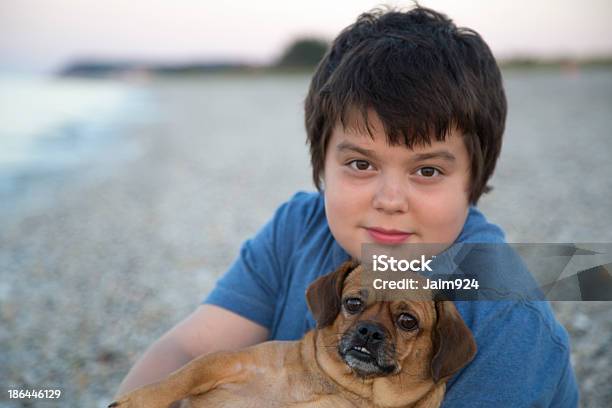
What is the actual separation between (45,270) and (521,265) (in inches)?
247

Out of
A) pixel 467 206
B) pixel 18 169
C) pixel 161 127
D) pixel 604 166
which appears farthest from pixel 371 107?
pixel 161 127

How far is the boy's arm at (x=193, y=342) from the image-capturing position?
→ 3.04m

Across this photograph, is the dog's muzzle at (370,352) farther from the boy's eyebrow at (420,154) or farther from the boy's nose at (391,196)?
the boy's eyebrow at (420,154)

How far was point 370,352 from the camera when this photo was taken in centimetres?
269

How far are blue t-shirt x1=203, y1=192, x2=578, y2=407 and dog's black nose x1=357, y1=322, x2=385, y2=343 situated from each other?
0.40 metres

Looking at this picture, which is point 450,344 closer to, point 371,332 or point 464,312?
point 464,312

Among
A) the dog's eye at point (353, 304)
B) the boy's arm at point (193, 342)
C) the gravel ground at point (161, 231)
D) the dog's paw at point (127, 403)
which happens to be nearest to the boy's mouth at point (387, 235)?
the dog's eye at point (353, 304)

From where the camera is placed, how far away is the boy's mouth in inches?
108

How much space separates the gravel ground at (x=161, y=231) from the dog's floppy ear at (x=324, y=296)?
1818 millimetres

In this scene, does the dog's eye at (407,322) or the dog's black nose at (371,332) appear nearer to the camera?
the dog's black nose at (371,332)

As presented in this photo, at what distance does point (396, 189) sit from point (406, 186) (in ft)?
0.20

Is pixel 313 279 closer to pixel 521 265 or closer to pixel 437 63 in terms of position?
pixel 521 265

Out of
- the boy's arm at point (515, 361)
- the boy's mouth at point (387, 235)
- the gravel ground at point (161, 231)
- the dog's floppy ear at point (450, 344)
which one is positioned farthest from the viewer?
the gravel ground at point (161, 231)

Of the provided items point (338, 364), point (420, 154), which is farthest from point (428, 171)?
point (338, 364)
